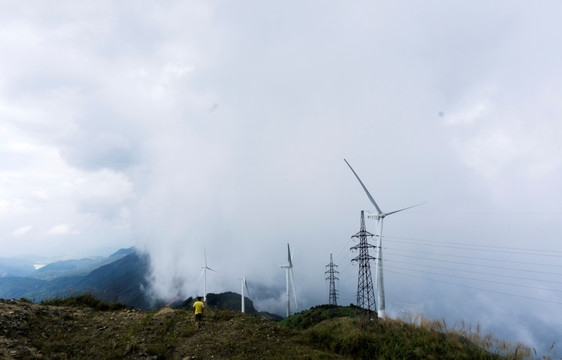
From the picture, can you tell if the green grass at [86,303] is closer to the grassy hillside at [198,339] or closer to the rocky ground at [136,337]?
the rocky ground at [136,337]

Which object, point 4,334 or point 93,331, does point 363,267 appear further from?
point 4,334

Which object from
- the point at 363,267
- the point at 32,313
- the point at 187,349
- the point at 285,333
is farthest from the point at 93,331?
the point at 363,267

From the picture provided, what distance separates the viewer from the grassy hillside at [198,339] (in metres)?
17.3

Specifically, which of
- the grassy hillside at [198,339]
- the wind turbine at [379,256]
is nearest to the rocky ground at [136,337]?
the grassy hillside at [198,339]

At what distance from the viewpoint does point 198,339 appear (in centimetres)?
1944

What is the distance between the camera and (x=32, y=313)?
21.9m

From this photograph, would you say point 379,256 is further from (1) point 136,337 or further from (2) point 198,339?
(1) point 136,337

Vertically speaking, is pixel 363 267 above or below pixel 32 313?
below

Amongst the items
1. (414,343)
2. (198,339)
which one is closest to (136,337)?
(198,339)

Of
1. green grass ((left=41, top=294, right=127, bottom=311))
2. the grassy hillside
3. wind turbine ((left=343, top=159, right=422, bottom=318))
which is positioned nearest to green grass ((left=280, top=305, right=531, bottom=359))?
the grassy hillside

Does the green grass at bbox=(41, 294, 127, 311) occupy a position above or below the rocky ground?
below

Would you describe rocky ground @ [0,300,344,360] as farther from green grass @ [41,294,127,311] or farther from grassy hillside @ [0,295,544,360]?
green grass @ [41,294,127,311]

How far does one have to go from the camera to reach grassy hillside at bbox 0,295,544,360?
17344mm

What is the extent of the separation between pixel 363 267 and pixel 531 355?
26.4 meters
